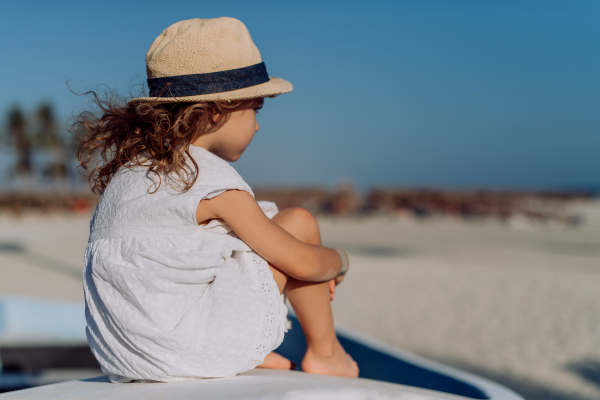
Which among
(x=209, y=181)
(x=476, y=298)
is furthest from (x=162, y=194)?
(x=476, y=298)

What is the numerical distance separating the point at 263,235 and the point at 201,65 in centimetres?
55

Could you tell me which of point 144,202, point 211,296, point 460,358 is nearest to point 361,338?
point 460,358

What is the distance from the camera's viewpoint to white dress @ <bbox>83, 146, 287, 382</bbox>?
1.24 meters

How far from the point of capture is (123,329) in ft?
4.15

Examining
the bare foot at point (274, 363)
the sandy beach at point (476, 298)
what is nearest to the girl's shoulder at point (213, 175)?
the bare foot at point (274, 363)

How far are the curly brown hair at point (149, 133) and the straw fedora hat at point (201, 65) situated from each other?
0.04 m

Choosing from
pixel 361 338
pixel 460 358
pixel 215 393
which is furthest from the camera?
pixel 460 358

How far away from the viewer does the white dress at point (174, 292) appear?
1.24 metres

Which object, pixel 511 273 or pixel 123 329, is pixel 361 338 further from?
pixel 511 273

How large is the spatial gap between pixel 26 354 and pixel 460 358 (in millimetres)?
3045

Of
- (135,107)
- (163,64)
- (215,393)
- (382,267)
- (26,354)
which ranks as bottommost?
(382,267)

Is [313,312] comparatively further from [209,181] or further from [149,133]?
[149,133]

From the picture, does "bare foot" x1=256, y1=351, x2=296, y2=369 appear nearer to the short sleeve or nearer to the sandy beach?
the short sleeve

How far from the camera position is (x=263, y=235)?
4.42ft
